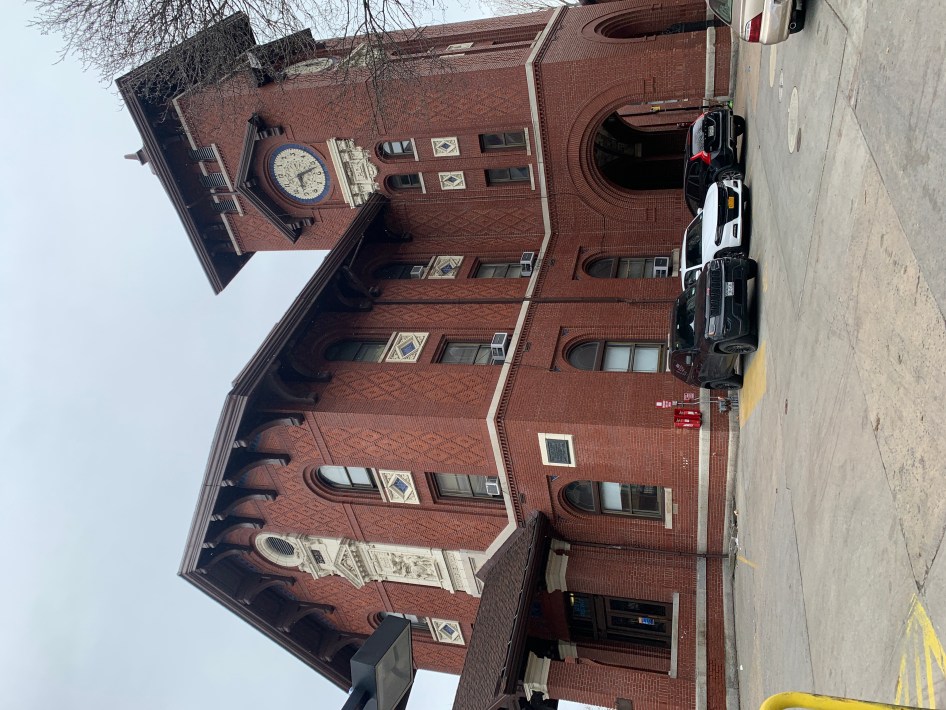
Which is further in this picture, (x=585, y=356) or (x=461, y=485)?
(x=461, y=485)

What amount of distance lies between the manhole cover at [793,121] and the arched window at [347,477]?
35.4ft

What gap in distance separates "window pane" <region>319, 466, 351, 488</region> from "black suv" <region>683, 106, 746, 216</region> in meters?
10.5

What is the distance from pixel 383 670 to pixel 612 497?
9.40 meters

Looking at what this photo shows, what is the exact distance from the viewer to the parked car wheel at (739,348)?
9.50m

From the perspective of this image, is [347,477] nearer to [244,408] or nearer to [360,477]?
[360,477]

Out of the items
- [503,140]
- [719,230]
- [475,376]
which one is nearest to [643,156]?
[503,140]

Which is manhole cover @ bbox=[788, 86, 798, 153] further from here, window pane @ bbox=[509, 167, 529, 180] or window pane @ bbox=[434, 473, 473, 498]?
window pane @ bbox=[509, 167, 529, 180]

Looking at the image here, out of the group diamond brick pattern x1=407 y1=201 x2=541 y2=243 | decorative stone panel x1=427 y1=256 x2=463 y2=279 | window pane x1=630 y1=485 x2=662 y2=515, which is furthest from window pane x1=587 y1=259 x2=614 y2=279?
window pane x1=630 y1=485 x2=662 y2=515

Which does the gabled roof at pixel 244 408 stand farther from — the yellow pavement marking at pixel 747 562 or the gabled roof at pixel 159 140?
the yellow pavement marking at pixel 747 562

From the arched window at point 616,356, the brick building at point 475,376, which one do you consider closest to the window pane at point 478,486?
the brick building at point 475,376

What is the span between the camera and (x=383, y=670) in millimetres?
4332

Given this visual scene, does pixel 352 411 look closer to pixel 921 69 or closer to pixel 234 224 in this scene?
pixel 234 224

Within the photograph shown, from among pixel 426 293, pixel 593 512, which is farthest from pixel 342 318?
pixel 593 512

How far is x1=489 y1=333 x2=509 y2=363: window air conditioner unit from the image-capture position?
13.7 meters
